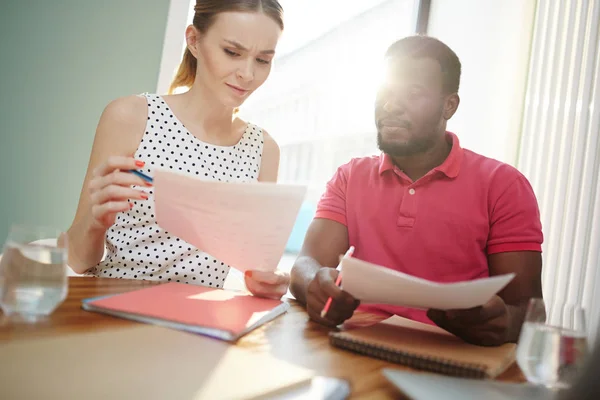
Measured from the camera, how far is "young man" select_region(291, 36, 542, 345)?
1194mm

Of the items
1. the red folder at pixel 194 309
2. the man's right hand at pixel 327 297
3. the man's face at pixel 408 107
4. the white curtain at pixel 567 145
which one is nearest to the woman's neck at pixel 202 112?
the man's face at pixel 408 107

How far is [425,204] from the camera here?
1.29m

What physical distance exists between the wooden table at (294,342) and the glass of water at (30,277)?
0.03 meters

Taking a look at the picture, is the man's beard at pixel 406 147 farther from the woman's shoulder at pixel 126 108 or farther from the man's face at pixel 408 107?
the woman's shoulder at pixel 126 108

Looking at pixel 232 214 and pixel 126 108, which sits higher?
pixel 126 108

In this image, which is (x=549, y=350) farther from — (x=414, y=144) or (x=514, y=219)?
(x=414, y=144)

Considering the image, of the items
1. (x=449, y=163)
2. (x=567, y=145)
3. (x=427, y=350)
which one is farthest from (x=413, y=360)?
(x=567, y=145)

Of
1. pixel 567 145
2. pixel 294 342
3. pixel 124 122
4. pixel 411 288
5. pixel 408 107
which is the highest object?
pixel 567 145

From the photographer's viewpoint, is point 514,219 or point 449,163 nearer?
point 514,219

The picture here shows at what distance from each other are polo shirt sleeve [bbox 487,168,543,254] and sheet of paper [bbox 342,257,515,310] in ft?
1.92

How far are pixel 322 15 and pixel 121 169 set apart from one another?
2.79 metres

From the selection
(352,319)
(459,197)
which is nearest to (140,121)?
(352,319)

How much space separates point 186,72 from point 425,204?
854 mm

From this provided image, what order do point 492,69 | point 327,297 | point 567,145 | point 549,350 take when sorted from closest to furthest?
point 549,350, point 327,297, point 567,145, point 492,69
